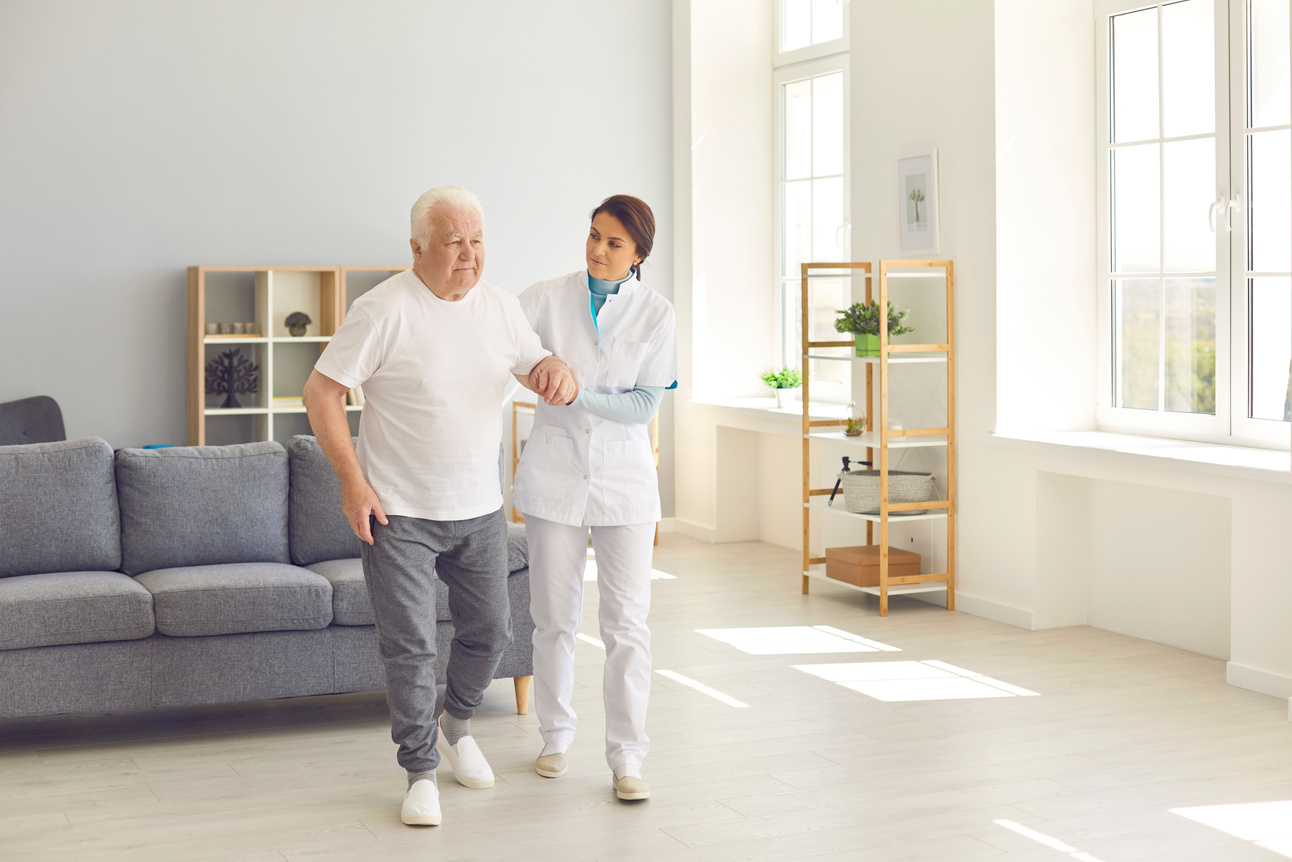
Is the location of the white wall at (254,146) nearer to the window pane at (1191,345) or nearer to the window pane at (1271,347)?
the window pane at (1191,345)

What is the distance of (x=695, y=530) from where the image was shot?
767cm

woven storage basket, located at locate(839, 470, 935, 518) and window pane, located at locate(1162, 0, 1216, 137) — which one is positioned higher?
window pane, located at locate(1162, 0, 1216, 137)

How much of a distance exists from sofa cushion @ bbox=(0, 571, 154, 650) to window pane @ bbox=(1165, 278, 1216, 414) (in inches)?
147

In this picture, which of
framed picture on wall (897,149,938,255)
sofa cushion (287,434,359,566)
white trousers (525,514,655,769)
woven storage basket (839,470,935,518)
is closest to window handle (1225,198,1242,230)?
framed picture on wall (897,149,938,255)

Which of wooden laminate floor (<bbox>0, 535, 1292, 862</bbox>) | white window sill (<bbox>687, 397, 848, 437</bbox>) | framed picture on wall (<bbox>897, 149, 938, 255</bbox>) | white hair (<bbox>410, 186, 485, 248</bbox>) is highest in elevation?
framed picture on wall (<bbox>897, 149, 938, 255</bbox>)

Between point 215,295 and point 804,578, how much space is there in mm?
3284

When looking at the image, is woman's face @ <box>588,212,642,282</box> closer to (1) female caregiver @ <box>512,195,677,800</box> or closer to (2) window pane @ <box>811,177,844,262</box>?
(1) female caregiver @ <box>512,195,677,800</box>

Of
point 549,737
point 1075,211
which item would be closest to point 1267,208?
point 1075,211

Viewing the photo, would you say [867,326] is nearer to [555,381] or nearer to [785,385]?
[785,385]

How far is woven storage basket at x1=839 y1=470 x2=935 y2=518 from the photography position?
558cm

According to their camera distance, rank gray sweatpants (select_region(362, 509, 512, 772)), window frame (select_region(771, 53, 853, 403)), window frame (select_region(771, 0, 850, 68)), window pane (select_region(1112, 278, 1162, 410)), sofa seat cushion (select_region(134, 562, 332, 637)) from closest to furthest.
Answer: gray sweatpants (select_region(362, 509, 512, 772)) → sofa seat cushion (select_region(134, 562, 332, 637)) → window pane (select_region(1112, 278, 1162, 410)) → window frame (select_region(771, 0, 850, 68)) → window frame (select_region(771, 53, 853, 403))

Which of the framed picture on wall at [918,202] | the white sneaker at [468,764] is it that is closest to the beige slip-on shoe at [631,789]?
the white sneaker at [468,764]

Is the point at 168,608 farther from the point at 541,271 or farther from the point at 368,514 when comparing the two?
the point at 541,271

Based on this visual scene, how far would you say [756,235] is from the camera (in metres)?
7.77
